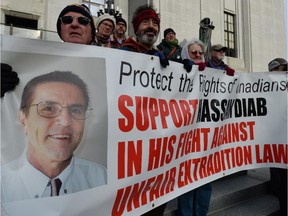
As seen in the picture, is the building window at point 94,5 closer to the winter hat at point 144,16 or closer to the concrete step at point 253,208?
the winter hat at point 144,16

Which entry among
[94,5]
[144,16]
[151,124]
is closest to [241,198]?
[151,124]

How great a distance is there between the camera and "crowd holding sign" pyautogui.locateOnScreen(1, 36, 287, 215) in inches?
50.3

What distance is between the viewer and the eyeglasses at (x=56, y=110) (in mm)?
1280

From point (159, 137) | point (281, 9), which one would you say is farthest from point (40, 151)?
point (281, 9)

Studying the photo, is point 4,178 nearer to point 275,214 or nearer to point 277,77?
point 277,77

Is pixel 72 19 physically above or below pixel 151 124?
above

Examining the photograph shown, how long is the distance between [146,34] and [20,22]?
43.1ft

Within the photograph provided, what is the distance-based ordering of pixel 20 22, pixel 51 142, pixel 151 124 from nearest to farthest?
pixel 51 142 < pixel 151 124 < pixel 20 22

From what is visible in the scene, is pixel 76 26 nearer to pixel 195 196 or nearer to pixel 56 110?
pixel 56 110

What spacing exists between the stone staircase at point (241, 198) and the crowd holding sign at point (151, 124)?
0.57 m

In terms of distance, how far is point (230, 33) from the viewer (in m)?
21.5

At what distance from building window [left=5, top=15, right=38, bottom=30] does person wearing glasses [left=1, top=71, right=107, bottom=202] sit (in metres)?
13.2

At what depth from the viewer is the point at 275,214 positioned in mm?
2932

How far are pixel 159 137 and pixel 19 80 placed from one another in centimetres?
98
